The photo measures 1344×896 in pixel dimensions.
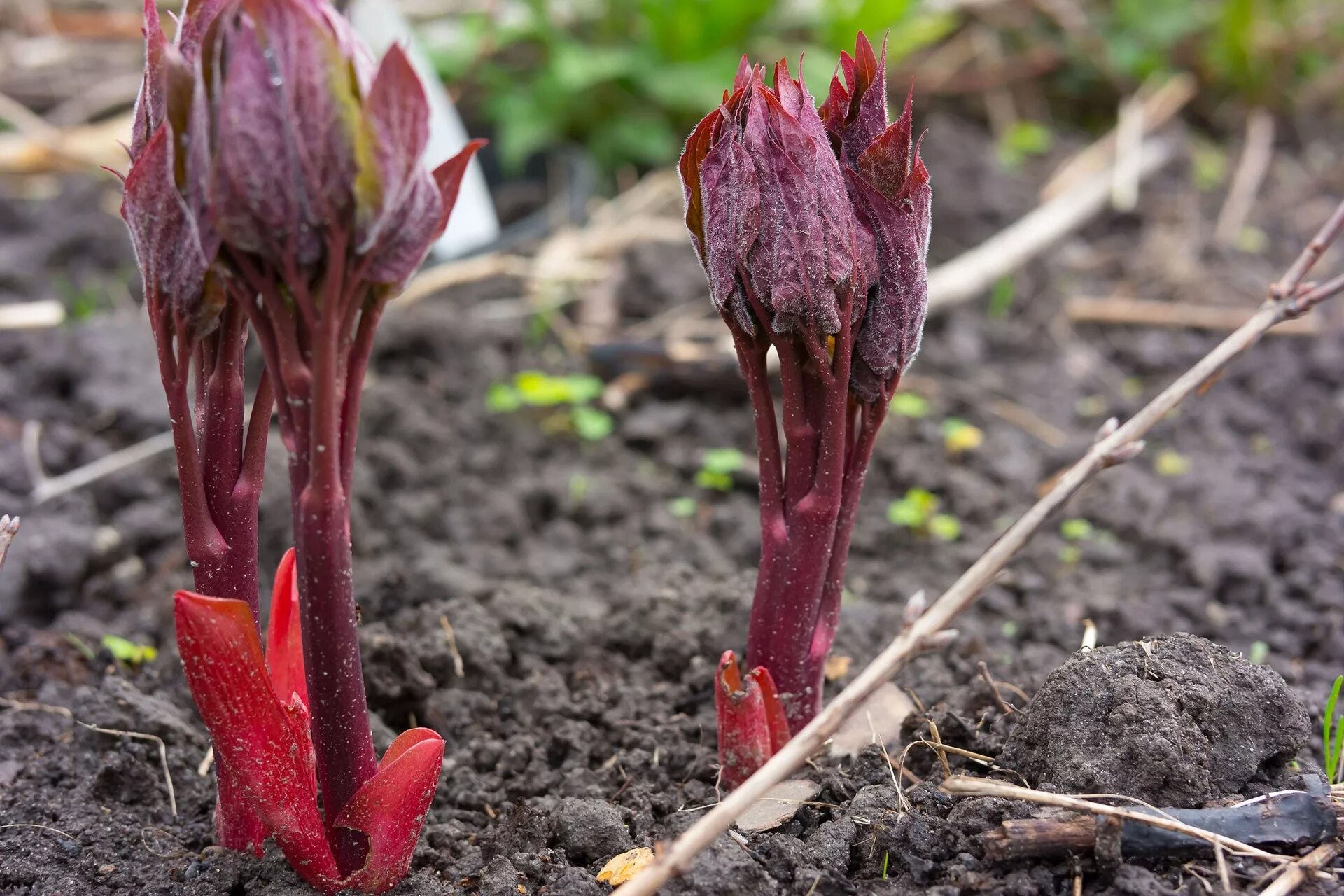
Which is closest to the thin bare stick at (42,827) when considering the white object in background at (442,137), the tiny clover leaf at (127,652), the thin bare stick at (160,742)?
the thin bare stick at (160,742)

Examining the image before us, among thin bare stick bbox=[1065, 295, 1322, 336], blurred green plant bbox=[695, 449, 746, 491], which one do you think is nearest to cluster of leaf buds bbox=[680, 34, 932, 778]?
blurred green plant bbox=[695, 449, 746, 491]

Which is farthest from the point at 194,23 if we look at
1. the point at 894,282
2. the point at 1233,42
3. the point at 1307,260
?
the point at 1233,42

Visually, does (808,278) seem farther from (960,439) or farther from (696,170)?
(960,439)

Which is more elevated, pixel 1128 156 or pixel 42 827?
pixel 1128 156

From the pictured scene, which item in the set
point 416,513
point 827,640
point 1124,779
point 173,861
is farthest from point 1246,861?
point 416,513

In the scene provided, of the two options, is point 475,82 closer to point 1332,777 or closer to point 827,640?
point 827,640

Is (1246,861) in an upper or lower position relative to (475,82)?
lower

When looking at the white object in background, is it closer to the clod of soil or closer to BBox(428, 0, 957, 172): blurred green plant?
BBox(428, 0, 957, 172): blurred green plant
